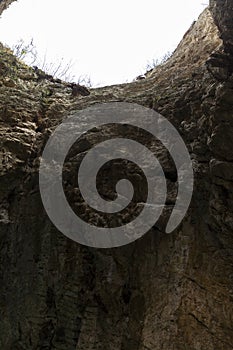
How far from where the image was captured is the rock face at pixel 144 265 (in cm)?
423

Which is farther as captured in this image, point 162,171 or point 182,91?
point 182,91

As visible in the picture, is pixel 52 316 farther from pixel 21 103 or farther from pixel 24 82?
pixel 24 82

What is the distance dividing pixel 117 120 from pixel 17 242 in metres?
2.29

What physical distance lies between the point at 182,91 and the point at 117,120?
1047 millimetres

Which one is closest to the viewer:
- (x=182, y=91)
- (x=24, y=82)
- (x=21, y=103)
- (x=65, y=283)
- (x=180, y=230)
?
(x=180, y=230)

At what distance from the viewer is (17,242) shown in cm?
517

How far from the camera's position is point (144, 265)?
462 cm

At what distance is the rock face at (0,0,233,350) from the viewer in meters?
4.23

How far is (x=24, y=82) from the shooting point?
747 cm

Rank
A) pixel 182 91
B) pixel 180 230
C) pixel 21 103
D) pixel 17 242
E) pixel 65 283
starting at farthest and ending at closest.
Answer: pixel 21 103, pixel 182 91, pixel 17 242, pixel 65 283, pixel 180 230

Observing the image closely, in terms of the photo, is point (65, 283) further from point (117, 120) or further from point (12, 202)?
point (117, 120)

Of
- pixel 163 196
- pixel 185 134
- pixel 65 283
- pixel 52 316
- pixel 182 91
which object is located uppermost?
pixel 182 91

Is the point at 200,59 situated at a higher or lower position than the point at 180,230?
higher

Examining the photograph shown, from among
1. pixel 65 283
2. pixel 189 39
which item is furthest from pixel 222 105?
pixel 189 39
